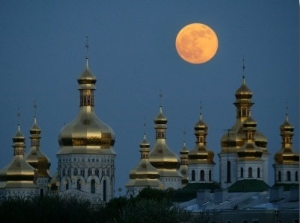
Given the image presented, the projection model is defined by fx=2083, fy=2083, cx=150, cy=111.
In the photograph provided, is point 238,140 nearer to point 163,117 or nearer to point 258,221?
point 163,117

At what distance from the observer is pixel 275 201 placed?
138 feet

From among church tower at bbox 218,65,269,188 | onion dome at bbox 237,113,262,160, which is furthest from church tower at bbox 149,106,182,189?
onion dome at bbox 237,113,262,160

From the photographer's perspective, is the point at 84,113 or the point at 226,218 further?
the point at 84,113

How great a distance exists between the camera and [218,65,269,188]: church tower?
62.3 meters

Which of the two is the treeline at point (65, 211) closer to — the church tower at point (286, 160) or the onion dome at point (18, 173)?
the church tower at point (286, 160)

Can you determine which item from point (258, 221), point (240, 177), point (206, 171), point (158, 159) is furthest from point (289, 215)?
point (158, 159)

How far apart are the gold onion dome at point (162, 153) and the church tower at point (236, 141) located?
6.37 metres

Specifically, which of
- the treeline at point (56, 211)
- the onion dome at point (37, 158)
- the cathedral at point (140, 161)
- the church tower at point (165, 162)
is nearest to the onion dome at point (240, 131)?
the cathedral at point (140, 161)

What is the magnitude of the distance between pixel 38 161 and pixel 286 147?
410 inches

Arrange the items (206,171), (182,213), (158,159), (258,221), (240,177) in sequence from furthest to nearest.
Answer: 1. (158,159)
2. (206,171)
3. (240,177)
4. (258,221)
5. (182,213)

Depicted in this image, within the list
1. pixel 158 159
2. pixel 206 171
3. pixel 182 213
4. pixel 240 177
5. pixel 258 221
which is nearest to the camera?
pixel 182 213

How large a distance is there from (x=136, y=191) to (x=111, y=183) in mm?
920

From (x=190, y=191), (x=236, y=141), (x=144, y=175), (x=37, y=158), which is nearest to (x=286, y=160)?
(x=236, y=141)

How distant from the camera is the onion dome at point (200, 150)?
211 ft
